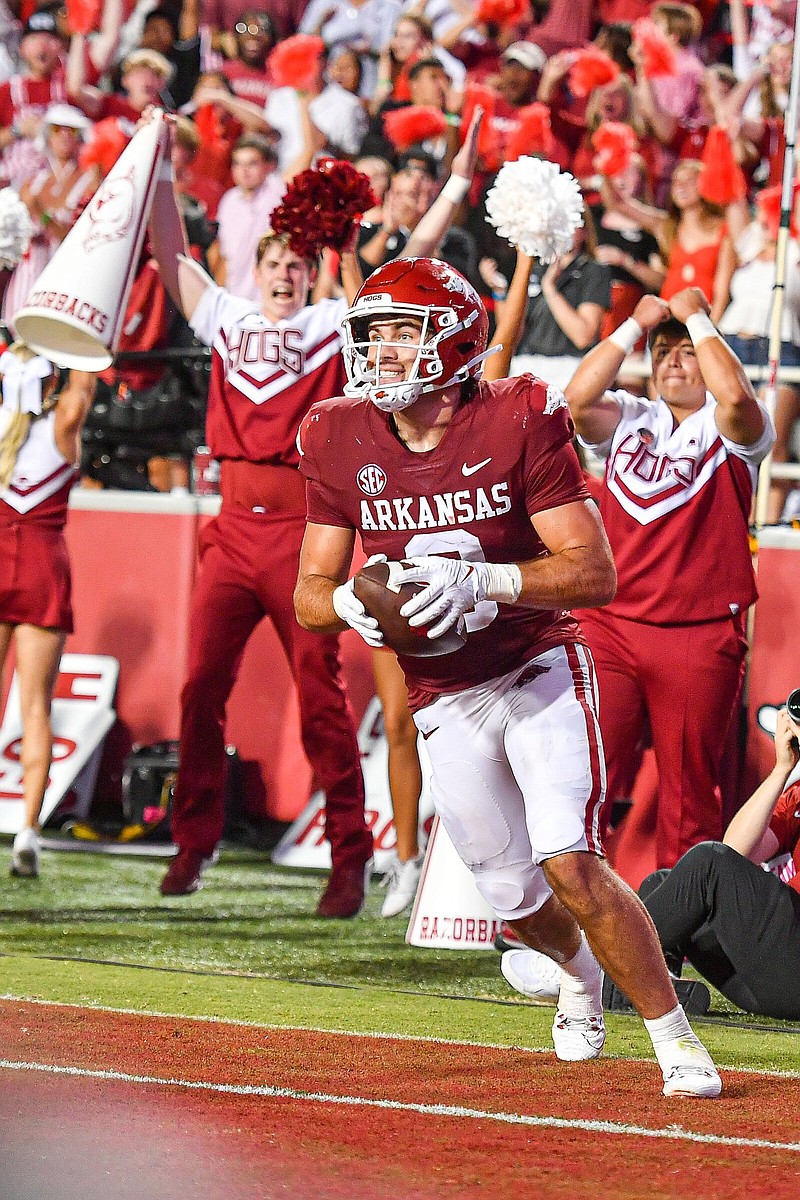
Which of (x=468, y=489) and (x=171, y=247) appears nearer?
(x=468, y=489)

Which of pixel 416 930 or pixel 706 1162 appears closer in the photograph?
pixel 706 1162

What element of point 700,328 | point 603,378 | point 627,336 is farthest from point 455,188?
point 700,328

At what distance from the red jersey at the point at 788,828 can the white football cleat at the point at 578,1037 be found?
3.24ft

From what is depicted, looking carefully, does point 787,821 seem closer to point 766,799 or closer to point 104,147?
point 766,799

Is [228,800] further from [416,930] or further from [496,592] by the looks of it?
[496,592]

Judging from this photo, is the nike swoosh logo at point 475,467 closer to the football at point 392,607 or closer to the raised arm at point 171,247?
the football at point 392,607

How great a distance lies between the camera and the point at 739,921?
4.81 meters

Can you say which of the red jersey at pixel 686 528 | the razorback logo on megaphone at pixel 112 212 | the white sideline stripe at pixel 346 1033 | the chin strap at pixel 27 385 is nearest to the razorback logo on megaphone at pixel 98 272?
the razorback logo on megaphone at pixel 112 212

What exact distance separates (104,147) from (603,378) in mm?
5738

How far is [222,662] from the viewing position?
6418 millimetres

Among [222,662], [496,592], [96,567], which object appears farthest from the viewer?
[96,567]

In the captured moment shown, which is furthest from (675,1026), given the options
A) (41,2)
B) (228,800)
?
(41,2)

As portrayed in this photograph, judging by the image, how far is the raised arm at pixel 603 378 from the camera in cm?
566

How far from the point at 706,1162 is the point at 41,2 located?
11568 mm
